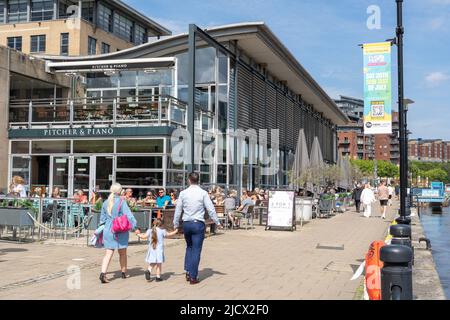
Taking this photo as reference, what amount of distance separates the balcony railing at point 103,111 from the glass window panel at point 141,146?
0.68 metres

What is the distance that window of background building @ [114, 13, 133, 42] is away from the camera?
5634 centimetres

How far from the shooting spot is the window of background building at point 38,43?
5222cm

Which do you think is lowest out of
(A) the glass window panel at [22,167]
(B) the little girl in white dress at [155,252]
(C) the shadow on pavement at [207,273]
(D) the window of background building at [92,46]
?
(C) the shadow on pavement at [207,273]

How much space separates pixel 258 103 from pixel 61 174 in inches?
481

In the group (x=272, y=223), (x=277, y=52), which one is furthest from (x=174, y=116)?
(x=277, y=52)

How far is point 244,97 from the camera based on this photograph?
2636 cm

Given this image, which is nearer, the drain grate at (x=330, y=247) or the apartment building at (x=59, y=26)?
the drain grate at (x=330, y=247)

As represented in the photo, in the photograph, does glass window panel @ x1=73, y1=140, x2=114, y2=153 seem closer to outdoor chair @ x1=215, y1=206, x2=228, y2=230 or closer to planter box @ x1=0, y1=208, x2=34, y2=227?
outdoor chair @ x1=215, y1=206, x2=228, y2=230

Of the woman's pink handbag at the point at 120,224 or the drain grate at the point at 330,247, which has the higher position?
the woman's pink handbag at the point at 120,224

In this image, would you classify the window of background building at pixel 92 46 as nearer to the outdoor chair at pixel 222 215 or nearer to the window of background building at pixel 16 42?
the window of background building at pixel 16 42

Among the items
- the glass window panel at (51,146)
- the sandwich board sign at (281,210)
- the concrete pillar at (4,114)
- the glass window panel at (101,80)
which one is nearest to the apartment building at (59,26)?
the glass window panel at (101,80)

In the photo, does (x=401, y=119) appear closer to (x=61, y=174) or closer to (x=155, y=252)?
(x=155, y=252)

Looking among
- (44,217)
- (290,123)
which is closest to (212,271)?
(44,217)
